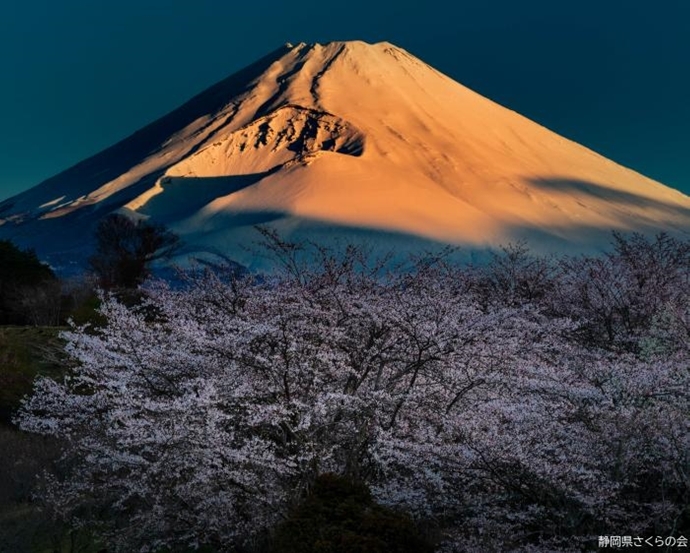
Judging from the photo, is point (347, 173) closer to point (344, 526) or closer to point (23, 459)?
point (23, 459)

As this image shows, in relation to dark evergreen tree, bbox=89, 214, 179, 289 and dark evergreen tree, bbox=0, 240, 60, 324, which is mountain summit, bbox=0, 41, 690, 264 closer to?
dark evergreen tree, bbox=89, 214, 179, 289

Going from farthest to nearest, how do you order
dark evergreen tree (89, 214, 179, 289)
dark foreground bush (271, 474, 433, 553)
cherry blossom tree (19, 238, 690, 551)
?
dark evergreen tree (89, 214, 179, 289), cherry blossom tree (19, 238, 690, 551), dark foreground bush (271, 474, 433, 553)

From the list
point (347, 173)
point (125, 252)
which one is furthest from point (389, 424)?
point (347, 173)

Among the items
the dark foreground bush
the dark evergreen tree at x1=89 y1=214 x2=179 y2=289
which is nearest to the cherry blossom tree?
the dark foreground bush

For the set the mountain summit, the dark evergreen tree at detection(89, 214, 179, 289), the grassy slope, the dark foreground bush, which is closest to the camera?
the dark foreground bush

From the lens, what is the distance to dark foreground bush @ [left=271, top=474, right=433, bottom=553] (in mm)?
5871

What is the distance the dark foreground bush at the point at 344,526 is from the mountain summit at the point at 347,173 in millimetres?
63238

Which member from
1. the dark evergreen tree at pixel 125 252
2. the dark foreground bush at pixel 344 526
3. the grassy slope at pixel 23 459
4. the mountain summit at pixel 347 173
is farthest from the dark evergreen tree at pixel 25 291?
the mountain summit at pixel 347 173

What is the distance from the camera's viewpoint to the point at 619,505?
7.00 meters

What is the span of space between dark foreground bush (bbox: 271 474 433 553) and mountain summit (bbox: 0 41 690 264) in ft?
207

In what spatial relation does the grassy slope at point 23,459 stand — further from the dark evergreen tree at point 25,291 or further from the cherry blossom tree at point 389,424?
the dark evergreen tree at point 25,291

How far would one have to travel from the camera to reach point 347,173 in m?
83.9

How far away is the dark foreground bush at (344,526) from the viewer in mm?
5871

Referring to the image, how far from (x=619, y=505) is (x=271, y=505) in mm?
3581
